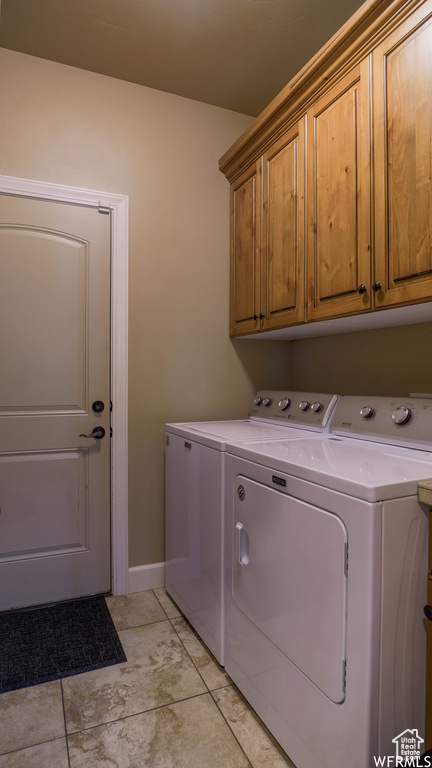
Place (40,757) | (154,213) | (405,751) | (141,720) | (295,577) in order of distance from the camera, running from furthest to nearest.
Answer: (154,213), (141,720), (40,757), (295,577), (405,751)

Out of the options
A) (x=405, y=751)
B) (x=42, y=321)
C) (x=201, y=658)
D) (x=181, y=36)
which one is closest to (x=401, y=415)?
(x=405, y=751)

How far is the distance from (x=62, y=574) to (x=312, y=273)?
1909 millimetres

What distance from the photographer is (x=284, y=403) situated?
7.45 feet

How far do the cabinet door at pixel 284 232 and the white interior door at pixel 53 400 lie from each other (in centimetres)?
85

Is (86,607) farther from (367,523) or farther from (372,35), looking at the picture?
(372,35)

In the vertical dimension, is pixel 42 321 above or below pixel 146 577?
above

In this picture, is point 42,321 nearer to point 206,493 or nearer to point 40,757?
point 206,493

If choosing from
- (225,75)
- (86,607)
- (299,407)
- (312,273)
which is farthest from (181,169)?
(86,607)

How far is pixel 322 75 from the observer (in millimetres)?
1678

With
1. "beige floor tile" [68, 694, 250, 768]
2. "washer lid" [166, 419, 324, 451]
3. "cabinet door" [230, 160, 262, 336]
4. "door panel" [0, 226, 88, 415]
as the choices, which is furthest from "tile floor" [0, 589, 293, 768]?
"cabinet door" [230, 160, 262, 336]

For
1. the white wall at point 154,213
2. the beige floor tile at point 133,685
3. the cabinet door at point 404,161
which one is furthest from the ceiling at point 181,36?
the beige floor tile at point 133,685

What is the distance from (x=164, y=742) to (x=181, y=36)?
2.79m

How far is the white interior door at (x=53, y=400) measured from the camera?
211 centimetres

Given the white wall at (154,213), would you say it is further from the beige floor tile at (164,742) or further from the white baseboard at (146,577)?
the beige floor tile at (164,742)
